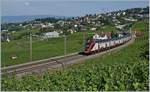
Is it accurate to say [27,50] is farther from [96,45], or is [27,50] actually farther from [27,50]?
[96,45]

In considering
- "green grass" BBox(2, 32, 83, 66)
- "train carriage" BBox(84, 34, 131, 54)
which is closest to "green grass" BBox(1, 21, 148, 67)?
"green grass" BBox(2, 32, 83, 66)

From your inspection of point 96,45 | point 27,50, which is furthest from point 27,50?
point 96,45

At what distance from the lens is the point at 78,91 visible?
41.4ft

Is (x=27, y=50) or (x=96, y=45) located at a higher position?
(x=96, y=45)

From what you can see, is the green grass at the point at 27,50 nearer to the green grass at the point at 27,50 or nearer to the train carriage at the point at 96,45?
the green grass at the point at 27,50

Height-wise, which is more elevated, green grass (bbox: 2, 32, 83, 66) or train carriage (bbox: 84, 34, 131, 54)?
train carriage (bbox: 84, 34, 131, 54)

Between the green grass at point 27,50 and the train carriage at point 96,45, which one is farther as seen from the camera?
the train carriage at point 96,45

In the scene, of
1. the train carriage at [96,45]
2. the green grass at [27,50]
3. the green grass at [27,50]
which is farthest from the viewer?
the train carriage at [96,45]

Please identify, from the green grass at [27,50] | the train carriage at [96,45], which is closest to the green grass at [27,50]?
the green grass at [27,50]

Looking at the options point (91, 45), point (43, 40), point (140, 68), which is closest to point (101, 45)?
point (91, 45)

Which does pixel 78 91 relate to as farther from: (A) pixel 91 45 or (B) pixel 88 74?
(A) pixel 91 45

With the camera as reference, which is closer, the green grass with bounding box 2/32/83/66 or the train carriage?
the green grass with bounding box 2/32/83/66

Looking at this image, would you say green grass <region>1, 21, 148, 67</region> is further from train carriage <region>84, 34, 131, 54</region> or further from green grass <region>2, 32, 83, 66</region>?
train carriage <region>84, 34, 131, 54</region>

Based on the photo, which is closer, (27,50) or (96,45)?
(96,45)
